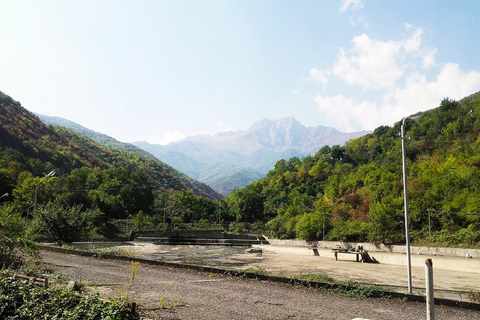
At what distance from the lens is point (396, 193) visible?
43.1 metres

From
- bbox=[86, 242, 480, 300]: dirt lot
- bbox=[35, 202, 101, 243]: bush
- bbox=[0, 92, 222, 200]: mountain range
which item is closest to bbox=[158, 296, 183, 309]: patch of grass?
bbox=[86, 242, 480, 300]: dirt lot

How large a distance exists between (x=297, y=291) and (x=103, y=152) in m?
152

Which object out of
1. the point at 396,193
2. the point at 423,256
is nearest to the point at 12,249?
the point at 423,256

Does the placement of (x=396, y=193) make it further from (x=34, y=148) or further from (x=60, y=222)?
(x=34, y=148)

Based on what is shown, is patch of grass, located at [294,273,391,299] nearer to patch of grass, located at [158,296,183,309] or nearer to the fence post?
patch of grass, located at [158,296,183,309]

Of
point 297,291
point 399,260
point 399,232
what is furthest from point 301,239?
point 297,291

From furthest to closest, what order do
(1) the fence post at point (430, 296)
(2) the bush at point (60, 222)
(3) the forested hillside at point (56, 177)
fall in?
(3) the forested hillside at point (56, 177)
(2) the bush at point (60, 222)
(1) the fence post at point (430, 296)

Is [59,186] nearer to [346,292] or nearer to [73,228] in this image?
[73,228]

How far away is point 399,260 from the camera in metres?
24.2

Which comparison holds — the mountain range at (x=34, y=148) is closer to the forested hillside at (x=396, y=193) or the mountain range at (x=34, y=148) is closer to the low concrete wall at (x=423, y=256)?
the forested hillside at (x=396, y=193)

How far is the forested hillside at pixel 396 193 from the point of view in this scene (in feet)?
107

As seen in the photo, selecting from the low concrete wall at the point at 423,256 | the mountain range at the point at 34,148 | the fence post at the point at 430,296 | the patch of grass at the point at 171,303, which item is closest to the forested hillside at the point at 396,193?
the low concrete wall at the point at 423,256

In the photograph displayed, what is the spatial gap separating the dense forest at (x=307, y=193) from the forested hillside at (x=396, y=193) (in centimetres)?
12

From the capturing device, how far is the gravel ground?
7223 mm
